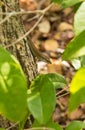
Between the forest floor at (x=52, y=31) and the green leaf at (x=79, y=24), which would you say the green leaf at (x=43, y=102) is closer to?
the green leaf at (x=79, y=24)

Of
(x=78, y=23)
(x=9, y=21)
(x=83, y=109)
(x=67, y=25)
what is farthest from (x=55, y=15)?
(x=78, y=23)

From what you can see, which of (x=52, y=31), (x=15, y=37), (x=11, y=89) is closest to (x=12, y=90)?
(x=11, y=89)

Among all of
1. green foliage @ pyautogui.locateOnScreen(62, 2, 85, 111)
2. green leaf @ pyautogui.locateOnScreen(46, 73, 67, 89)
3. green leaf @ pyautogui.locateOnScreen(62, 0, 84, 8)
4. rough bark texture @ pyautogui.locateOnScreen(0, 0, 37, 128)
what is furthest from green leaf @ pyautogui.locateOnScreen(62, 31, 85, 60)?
rough bark texture @ pyautogui.locateOnScreen(0, 0, 37, 128)

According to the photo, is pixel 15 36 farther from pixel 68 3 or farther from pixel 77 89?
pixel 77 89

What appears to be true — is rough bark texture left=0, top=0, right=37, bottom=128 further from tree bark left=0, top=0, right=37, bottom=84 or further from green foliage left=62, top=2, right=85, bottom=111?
green foliage left=62, top=2, right=85, bottom=111

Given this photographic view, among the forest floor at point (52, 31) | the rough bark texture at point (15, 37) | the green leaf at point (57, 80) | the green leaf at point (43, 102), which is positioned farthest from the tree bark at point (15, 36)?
the forest floor at point (52, 31)
